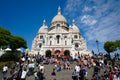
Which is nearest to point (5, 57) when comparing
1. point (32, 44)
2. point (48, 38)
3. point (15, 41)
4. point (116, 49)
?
point (15, 41)

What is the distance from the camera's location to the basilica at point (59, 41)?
69.2 m

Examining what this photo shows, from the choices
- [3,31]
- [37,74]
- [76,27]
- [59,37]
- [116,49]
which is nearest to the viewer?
[37,74]

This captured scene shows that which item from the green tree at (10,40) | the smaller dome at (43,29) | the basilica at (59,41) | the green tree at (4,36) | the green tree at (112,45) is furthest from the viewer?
the smaller dome at (43,29)

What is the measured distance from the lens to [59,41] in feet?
249

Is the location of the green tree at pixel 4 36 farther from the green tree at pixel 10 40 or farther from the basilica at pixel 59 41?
the basilica at pixel 59 41

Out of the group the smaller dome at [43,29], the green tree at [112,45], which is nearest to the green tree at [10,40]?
the smaller dome at [43,29]

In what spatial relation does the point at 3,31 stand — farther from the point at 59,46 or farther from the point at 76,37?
the point at 76,37

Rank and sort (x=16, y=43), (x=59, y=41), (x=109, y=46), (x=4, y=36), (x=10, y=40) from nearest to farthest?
(x=4, y=36) < (x=10, y=40) < (x=16, y=43) < (x=109, y=46) < (x=59, y=41)

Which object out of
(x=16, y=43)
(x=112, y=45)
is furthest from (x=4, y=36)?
Answer: (x=112, y=45)

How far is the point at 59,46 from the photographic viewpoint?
70688 mm

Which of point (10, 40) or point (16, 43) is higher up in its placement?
point (10, 40)

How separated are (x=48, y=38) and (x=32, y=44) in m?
15.9

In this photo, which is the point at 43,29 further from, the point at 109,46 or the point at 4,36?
the point at 4,36

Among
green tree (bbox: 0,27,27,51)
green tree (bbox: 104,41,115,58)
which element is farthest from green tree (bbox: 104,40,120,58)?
green tree (bbox: 0,27,27,51)
